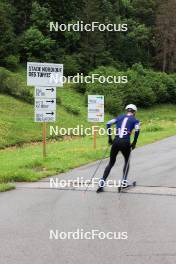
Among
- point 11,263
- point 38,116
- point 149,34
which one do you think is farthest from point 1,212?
point 149,34

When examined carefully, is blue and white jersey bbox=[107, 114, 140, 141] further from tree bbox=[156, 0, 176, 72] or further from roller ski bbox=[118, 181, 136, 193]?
tree bbox=[156, 0, 176, 72]

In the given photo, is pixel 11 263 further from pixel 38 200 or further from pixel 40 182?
pixel 40 182

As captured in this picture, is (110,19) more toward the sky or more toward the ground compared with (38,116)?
more toward the sky

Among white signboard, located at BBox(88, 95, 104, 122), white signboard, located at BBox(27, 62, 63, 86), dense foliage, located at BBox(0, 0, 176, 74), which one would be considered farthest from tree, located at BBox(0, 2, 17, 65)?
white signboard, located at BBox(27, 62, 63, 86)

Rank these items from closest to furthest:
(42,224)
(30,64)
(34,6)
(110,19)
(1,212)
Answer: (42,224), (1,212), (30,64), (34,6), (110,19)

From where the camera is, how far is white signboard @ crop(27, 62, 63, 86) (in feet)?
59.1

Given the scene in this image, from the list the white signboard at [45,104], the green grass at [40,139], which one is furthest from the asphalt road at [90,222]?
the white signboard at [45,104]

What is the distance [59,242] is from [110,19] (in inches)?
2691

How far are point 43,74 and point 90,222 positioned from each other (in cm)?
975

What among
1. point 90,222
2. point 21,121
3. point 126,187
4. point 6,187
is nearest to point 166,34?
point 21,121

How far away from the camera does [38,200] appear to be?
1128cm

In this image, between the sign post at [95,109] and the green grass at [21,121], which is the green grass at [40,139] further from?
the sign post at [95,109]

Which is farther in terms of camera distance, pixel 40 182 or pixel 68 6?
pixel 68 6

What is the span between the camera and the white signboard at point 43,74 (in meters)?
18.0
